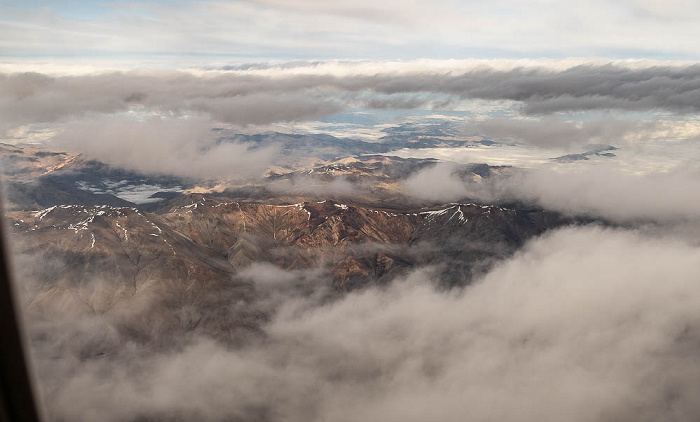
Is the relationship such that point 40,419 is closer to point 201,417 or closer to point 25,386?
point 25,386

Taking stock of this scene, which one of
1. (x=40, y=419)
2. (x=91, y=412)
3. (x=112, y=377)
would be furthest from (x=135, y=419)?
(x=40, y=419)

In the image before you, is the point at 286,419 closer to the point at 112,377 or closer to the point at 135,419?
the point at 135,419

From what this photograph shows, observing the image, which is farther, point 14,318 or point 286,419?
point 286,419

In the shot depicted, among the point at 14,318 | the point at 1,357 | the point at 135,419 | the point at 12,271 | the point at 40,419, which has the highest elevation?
the point at 12,271

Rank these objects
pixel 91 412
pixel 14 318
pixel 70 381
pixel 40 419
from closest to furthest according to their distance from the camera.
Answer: pixel 14 318, pixel 40 419, pixel 91 412, pixel 70 381

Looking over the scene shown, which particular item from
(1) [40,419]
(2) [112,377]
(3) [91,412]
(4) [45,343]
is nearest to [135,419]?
(3) [91,412]

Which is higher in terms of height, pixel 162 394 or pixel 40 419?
pixel 40 419

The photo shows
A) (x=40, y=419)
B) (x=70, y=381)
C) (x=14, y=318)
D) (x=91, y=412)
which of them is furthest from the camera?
(x=70, y=381)

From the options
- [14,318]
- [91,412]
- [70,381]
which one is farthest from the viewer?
[70,381]

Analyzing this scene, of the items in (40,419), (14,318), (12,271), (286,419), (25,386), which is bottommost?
(286,419)
